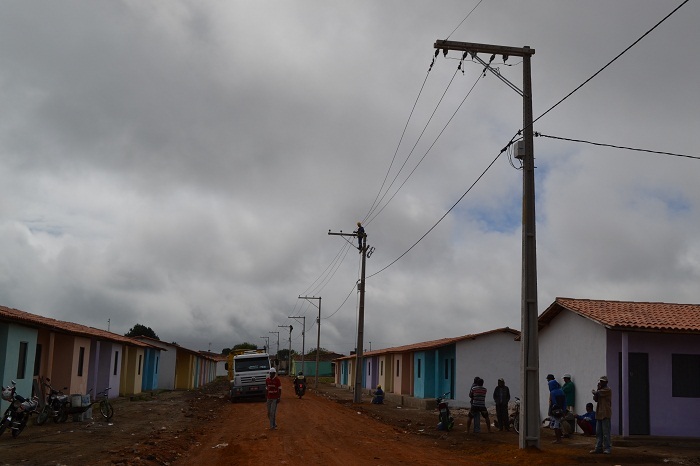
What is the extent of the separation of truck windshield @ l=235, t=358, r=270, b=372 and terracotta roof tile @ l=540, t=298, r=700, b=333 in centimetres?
1827

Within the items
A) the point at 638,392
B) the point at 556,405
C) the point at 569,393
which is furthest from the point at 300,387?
the point at 638,392

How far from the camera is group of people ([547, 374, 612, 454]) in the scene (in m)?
15.1

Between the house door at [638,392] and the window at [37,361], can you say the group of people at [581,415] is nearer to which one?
the house door at [638,392]

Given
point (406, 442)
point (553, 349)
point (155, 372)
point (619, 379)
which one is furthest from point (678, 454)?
point (155, 372)

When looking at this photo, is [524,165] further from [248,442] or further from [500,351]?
[500,351]

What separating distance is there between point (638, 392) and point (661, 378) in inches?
28.3

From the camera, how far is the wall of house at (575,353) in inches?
764

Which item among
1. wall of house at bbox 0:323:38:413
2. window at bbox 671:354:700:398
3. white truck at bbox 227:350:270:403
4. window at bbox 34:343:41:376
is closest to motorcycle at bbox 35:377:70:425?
wall of house at bbox 0:323:38:413

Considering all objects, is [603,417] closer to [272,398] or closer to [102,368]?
[272,398]

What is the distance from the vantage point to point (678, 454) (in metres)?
15.3

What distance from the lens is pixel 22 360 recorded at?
2098 centimetres

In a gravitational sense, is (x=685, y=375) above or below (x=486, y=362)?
above

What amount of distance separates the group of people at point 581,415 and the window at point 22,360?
15.2 m

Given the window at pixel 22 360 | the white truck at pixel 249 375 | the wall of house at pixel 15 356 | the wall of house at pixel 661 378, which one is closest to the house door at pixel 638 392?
the wall of house at pixel 661 378
